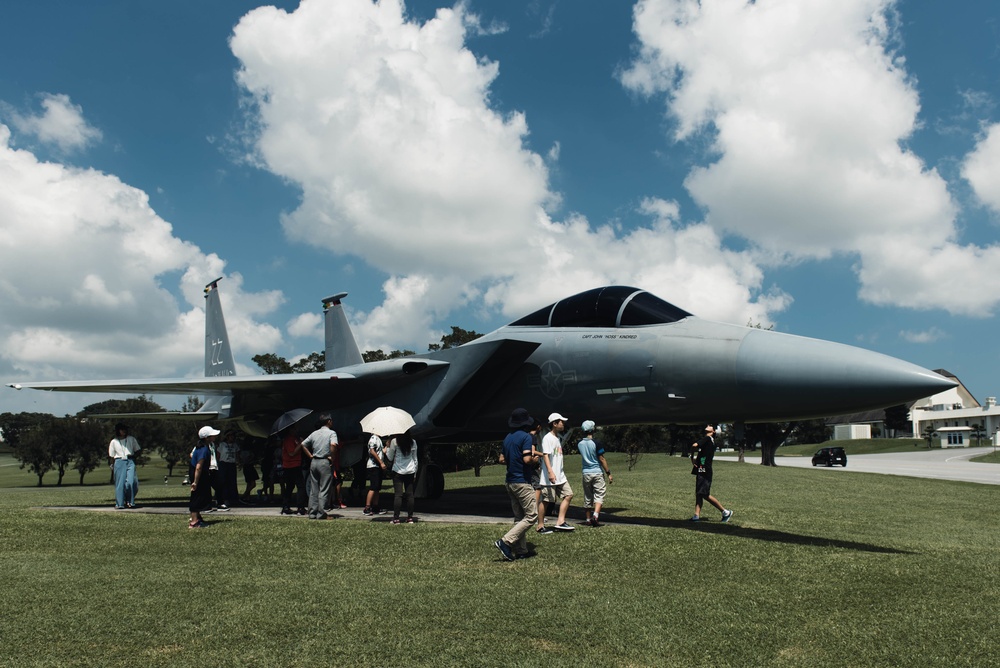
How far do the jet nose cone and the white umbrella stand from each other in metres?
4.76

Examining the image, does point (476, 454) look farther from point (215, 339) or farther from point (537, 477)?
point (537, 477)

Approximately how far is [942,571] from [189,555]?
7.87 metres

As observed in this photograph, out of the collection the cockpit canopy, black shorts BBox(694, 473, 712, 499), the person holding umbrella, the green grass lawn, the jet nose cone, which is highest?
the cockpit canopy

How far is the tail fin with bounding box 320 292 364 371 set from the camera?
19875mm

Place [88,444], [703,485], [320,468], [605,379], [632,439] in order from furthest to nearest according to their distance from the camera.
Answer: [88,444]
[632,439]
[320,468]
[703,485]
[605,379]

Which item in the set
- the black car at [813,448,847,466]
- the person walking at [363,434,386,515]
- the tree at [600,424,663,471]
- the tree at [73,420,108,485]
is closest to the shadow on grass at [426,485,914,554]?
the person walking at [363,434,386,515]

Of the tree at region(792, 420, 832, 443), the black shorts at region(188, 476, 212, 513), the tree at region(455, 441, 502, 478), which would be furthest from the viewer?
the tree at region(792, 420, 832, 443)

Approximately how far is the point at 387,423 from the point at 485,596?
479 centimetres

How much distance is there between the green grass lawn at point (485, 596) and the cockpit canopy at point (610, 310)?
9.10 feet

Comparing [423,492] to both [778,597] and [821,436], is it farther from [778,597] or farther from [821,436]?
[821,436]

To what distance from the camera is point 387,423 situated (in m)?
10.1

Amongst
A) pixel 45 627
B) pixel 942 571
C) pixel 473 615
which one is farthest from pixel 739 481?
pixel 45 627

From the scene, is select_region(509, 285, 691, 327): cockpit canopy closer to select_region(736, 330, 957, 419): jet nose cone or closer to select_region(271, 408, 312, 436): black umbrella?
select_region(736, 330, 957, 419): jet nose cone

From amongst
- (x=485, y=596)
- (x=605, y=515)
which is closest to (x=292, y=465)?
(x=605, y=515)
